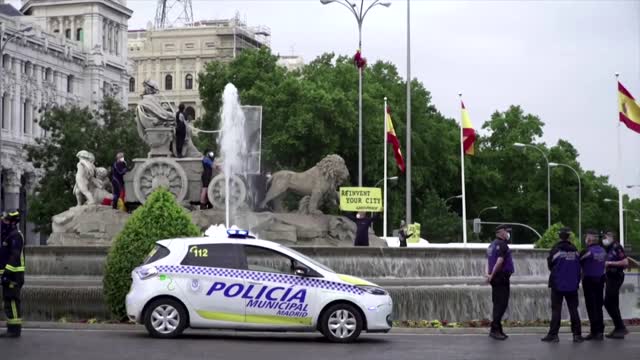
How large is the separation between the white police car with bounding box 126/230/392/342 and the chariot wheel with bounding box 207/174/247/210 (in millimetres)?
13651

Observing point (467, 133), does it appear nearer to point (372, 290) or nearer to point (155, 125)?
point (155, 125)

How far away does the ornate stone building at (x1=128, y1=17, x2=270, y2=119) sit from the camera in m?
140

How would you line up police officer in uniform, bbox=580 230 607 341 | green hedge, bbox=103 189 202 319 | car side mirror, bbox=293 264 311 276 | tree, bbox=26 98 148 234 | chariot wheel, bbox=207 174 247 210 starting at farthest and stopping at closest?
1. tree, bbox=26 98 148 234
2. chariot wheel, bbox=207 174 247 210
3. green hedge, bbox=103 189 202 319
4. police officer in uniform, bbox=580 230 607 341
5. car side mirror, bbox=293 264 311 276

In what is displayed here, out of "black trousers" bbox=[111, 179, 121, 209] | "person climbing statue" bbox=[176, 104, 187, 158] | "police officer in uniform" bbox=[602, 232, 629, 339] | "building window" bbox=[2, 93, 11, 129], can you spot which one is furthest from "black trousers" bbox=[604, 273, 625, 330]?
"building window" bbox=[2, 93, 11, 129]

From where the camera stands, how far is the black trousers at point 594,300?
2005 centimetres

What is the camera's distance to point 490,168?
90625 mm

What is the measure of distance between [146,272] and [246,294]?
1.50m

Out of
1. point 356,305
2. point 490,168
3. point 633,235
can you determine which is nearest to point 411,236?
point 356,305

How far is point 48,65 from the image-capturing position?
105 m

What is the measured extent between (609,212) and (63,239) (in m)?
79.9

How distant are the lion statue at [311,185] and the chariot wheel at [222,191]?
986mm

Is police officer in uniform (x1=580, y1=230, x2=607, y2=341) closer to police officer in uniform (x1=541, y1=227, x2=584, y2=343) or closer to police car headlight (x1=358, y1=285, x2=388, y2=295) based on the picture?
police officer in uniform (x1=541, y1=227, x2=584, y2=343)

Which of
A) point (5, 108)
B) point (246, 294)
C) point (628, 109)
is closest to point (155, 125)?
point (628, 109)

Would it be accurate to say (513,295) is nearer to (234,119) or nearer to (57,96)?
(234,119)
